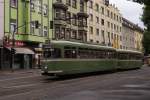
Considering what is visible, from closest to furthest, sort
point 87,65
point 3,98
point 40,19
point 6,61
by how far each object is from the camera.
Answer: point 3,98, point 87,65, point 6,61, point 40,19

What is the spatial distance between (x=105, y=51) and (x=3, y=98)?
946 inches

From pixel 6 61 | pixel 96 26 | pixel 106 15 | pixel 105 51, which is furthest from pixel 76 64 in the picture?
pixel 106 15

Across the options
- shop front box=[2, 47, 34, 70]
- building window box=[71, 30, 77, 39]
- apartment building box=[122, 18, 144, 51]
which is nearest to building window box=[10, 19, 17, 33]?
shop front box=[2, 47, 34, 70]

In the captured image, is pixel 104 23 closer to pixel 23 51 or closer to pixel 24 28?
pixel 24 28

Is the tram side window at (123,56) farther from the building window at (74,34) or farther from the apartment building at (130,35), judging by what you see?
the apartment building at (130,35)

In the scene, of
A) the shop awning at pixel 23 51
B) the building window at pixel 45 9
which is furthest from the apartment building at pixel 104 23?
the shop awning at pixel 23 51

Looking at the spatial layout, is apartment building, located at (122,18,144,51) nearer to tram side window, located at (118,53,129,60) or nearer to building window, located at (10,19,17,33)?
building window, located at (10,19,17,33)

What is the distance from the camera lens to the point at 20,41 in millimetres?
56656

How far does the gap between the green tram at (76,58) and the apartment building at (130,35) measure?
67.4 meters

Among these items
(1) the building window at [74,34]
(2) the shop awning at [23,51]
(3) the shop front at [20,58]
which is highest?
(1) the building window at [74,34]

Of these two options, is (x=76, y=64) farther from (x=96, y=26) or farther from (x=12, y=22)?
(x=96, y=26)

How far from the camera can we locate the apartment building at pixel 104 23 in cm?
8331

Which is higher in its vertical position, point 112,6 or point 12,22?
point 112,6

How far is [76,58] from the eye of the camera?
34281 mm
